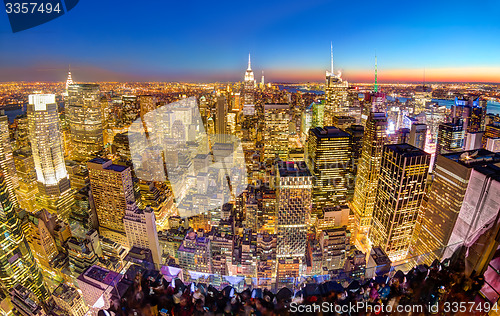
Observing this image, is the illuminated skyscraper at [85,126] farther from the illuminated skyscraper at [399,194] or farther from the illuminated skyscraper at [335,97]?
the illuminated skyscraper at [335,97]

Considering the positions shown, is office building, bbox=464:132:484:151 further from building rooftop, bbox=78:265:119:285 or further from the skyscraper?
building rooftop, bbox=78:265:119:285

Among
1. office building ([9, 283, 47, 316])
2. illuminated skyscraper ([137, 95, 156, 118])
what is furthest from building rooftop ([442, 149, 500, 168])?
illuminated skyscraper ([137, 95, 156, 118])

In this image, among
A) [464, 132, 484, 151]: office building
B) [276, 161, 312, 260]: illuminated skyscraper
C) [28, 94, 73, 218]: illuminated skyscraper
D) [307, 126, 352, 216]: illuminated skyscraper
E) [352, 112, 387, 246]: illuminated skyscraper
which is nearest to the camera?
[276, 161, 312, 260]: illuminated skyscraper

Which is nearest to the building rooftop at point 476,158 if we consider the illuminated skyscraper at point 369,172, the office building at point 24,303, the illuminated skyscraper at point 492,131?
the illuminated skyscraper at point 369,172

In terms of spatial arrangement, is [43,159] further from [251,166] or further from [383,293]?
[383,293]

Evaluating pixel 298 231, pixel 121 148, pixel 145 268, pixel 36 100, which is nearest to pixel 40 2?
pixel 145 268

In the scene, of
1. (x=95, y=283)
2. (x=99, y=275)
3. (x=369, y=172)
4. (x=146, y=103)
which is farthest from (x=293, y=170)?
(x=146, y=103)
